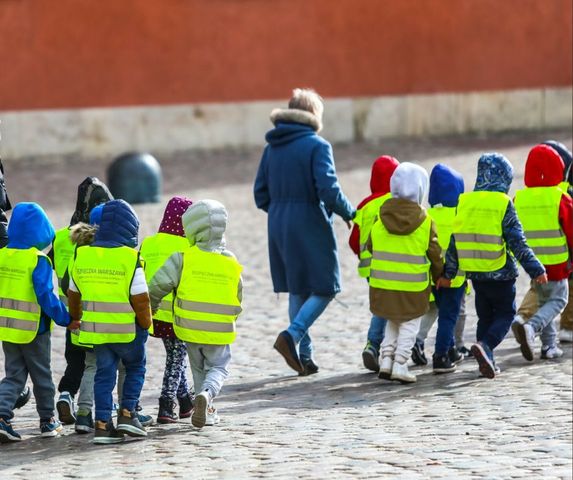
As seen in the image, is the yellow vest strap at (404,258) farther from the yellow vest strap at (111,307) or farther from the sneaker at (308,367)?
the yellow vest strap at (111,307)

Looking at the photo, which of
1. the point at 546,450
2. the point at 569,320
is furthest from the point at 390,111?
the point at 546,450

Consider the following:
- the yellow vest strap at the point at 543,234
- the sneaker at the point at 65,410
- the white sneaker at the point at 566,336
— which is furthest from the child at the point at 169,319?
the white sneaker at the point at 566,336

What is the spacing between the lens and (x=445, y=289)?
9.97 meters

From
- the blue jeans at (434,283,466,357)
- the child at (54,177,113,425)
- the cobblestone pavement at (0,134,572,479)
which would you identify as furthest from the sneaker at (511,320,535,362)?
the child at (54,177,113,425)

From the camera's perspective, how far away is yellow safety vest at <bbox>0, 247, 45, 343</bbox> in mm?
8070

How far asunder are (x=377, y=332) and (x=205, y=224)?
219 cm

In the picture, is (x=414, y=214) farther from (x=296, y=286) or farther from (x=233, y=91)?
(x=233, y=91)

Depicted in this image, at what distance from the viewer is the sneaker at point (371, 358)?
991cm

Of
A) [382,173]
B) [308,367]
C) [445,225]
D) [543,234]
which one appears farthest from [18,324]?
[543,234]

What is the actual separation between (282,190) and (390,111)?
15.1 meters

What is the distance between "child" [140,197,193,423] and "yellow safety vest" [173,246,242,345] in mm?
249

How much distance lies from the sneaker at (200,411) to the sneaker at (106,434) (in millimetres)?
383

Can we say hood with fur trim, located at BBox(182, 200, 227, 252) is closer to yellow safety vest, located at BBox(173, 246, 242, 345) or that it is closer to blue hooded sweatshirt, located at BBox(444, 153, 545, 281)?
yellow safety vest, located at BBox(173, 246, 242, 345)

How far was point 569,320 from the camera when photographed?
11.0m
